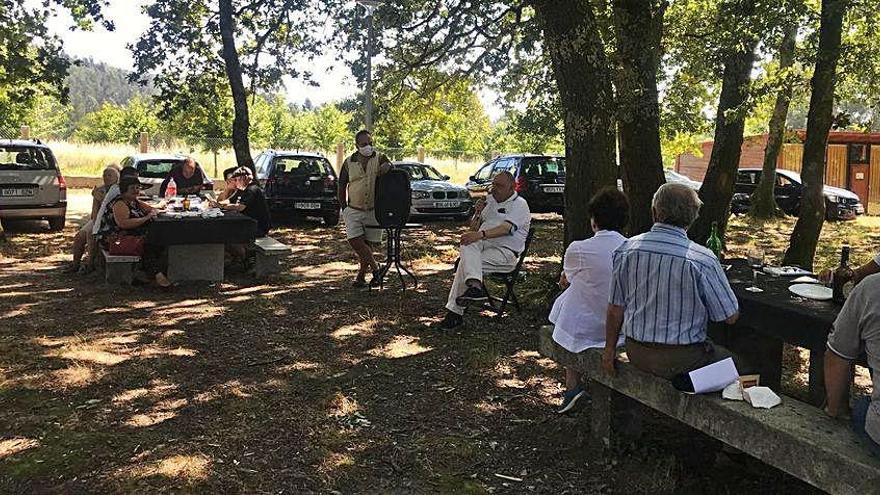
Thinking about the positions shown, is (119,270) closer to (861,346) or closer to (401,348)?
(401,348)

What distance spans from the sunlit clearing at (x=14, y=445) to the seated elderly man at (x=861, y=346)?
3947mm

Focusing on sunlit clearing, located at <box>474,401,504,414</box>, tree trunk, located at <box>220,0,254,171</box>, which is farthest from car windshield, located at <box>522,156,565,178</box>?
sunlit clearing, located at <box>474,401,504,414</box>

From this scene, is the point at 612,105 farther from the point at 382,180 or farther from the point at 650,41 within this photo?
the point at 382,180

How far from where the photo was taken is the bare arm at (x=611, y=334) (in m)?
3.56

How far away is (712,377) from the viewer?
3238mm

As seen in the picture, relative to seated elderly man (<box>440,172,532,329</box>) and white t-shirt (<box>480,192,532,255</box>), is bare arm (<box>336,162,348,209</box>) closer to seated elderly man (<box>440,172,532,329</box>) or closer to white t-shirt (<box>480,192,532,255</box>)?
seated elderly man (<box>440,172,532,329</box>)

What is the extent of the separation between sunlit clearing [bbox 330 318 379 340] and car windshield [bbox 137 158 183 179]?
8.83 meters

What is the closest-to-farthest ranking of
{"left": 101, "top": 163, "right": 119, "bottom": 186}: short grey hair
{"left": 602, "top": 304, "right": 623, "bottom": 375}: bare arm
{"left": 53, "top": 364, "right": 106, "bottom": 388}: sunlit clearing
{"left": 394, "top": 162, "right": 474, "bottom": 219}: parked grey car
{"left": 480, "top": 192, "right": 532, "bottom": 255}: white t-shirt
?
1. {"left": 602, "top": 304, "right": 623, "bottom": 375}: bare arm
2. {"left": 53, "top": 364, "right": 106, "bottom": 388}: sunlit clearing
3. {"left": 480, "top": 192, "right": 532, "bottom": 255}: white t-shirt
4. {"left": 101, "top": 163, "right": 119, "bottom": 186}: short grey hair
5. {"left": 394, "top": 162, "right": 474, "bottom": 219}: parked grey car

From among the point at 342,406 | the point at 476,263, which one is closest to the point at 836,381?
the point at 342,406

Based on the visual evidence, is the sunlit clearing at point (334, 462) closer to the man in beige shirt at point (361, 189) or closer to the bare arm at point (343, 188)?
the man in beige shirt at point (361, 189)

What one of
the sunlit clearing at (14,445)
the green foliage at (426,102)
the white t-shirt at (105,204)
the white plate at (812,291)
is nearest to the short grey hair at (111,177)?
the white t-shirt at (105,204)

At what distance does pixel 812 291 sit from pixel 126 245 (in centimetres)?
681

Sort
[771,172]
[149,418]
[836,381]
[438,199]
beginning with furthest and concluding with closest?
1. [771,172]
2. [438,199]
3. [149,418]
4. [836,381]

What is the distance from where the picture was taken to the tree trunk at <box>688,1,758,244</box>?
9.86 metres
